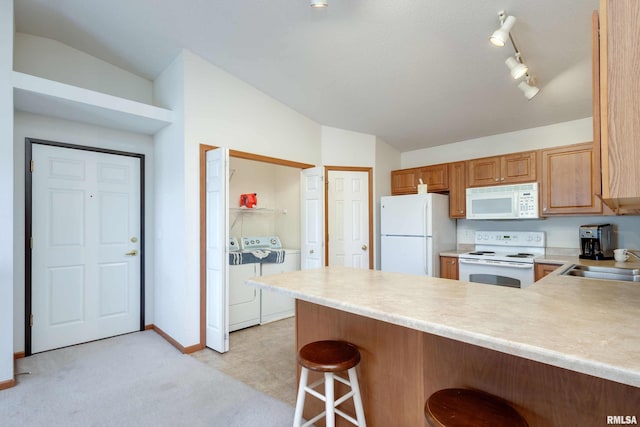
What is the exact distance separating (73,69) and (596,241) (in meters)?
5.60

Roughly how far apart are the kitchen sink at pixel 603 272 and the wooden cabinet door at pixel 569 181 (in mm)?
913

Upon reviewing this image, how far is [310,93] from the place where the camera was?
345 centimetres

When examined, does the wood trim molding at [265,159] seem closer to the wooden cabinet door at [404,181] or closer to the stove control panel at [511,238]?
the wooden cabinet door at [404,181]

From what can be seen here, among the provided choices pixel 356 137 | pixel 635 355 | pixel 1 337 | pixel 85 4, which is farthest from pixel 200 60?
pixel 635 355

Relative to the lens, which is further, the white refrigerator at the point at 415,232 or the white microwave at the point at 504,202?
the white refrigerator at the point at 415,232

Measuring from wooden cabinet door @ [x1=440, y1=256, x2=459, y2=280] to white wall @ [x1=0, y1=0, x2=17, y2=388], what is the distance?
4126mm

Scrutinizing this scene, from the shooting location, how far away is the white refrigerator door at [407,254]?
12.5 ft

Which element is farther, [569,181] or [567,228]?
[567,228]

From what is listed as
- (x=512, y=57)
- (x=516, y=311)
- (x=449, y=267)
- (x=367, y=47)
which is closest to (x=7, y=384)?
(x=516, y=311)

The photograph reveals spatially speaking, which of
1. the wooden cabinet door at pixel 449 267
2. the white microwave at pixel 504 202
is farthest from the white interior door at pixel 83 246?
the white microwave at pixel 504 202

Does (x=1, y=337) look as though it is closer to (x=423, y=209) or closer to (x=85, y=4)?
(x=85, y=4)

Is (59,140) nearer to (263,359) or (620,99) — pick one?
(263,359)

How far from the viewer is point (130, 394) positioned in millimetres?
2219

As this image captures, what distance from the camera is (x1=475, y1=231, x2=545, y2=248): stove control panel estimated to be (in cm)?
367
